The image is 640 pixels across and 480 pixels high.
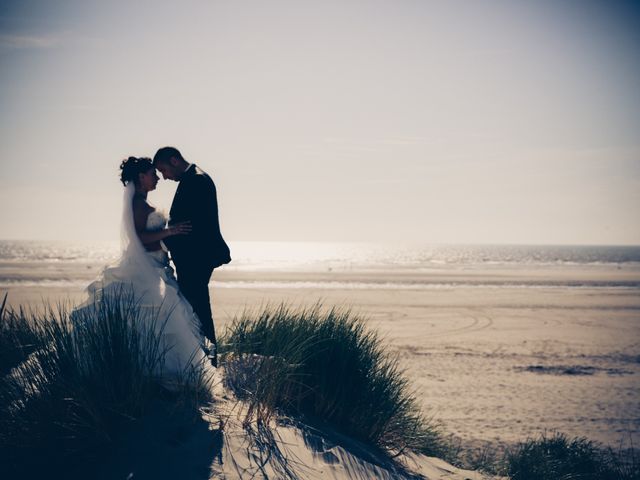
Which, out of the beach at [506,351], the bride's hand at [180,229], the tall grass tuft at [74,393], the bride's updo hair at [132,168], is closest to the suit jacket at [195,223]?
the bride's hand at [180,229]

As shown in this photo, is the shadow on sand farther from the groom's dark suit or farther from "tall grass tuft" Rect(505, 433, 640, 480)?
"tall grass tuft" Rect(505, 433, 640, 480)

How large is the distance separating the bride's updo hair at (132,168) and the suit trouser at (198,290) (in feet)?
3.52

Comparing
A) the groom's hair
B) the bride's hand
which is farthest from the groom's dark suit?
the groom's hair

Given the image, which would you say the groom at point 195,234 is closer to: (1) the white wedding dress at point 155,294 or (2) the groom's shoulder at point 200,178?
(2) the groom's shoulder at point 200,178

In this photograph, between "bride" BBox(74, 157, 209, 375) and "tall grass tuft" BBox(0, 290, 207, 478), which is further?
"bride" BBox(74, 157, 209, 375)

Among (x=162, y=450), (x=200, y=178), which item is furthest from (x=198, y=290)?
(x=162, y=450)

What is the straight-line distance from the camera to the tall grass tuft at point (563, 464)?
4689mm

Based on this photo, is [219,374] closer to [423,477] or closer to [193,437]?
[193,437]

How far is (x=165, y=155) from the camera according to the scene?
497cm

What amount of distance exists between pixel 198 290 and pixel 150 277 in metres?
0.62

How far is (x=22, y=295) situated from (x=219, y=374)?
2103 centimetres

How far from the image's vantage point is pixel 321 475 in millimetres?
3289

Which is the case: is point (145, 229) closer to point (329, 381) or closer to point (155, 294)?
point (155, 294)

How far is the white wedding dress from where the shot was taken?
3.89m
